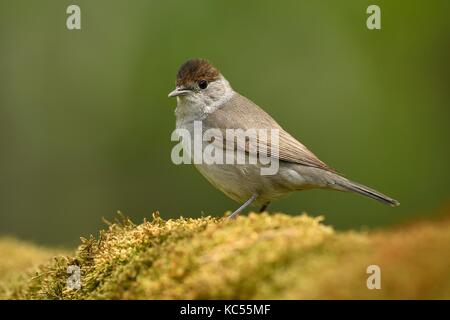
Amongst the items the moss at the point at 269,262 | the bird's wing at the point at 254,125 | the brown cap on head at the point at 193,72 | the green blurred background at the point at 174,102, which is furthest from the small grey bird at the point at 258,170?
the green blurred background at the point at 174,102

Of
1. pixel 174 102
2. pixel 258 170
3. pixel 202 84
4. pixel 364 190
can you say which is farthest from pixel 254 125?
pixel 174 102

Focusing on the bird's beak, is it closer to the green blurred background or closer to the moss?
the moss

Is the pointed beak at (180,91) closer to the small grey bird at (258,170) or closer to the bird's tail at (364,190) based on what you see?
the small grey bird at (258,170)

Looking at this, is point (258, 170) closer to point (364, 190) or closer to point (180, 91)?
point (364, 190)

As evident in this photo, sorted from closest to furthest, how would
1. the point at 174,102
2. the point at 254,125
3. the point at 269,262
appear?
the point at 269,262 → the point at 254,125 → the point at 174,102

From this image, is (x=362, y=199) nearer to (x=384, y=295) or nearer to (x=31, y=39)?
(x=31, y=39)
